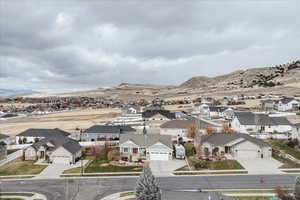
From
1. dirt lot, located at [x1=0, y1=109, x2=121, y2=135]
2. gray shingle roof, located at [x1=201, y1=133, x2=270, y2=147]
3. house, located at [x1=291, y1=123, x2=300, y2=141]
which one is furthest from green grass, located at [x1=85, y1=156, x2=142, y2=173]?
Answer: house, located at [x1=291, y1=123, x2=300, y2=141]

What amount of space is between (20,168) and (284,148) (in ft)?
161

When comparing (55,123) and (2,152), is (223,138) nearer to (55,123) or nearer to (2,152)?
(2,152)

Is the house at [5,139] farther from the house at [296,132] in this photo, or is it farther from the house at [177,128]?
the house at [296,132]

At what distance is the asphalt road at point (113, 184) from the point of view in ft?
93.5

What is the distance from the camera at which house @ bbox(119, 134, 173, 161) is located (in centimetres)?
4250

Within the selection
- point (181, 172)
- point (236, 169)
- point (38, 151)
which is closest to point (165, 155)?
point (181, 172)

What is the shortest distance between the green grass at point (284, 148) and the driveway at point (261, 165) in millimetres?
Answer: 4973

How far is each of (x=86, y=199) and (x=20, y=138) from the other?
1576 inches

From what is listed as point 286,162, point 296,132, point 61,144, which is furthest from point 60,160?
point 296,132

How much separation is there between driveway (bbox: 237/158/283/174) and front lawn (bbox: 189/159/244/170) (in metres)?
1.35

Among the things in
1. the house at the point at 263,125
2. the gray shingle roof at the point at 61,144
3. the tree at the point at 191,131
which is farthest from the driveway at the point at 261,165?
the gray shingle roof at the point at 61,144

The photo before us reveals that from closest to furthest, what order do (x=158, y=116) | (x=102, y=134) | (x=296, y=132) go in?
(x=296, y=132), (x=102, y=134), (x=158, y=116)

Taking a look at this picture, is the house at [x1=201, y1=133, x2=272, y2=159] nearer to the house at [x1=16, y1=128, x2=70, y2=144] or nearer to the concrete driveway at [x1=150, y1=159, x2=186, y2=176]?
the concrete driveway at [x1=150, y1=159, x2=186, y2=176]

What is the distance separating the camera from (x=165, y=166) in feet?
126
